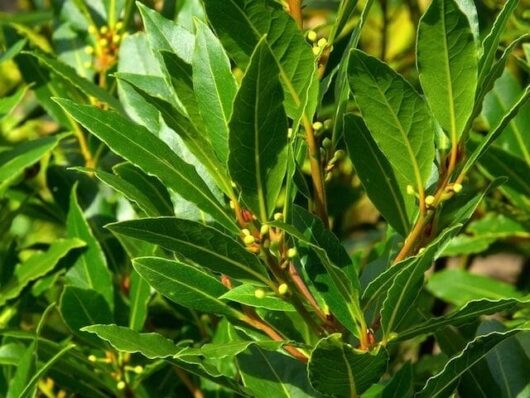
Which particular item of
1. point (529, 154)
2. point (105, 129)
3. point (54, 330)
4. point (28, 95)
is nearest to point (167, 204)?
point (105, 129)

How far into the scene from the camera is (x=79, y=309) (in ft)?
4.67

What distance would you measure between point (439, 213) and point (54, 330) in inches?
31.6

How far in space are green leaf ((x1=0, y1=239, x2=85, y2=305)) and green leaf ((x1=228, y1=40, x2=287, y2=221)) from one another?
0.53 meters

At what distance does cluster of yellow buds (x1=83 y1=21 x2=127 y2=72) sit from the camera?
1794 mm

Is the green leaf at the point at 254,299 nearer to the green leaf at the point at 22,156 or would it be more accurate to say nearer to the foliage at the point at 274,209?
the foliage at the point at 274,209

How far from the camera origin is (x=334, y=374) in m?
1.10

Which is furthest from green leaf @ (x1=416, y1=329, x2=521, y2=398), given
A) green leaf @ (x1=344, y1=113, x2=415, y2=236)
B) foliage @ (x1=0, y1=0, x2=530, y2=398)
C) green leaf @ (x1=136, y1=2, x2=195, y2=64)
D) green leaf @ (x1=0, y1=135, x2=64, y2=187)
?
green leaf @ (x1=0, y1=135, x2=64, y2=187)

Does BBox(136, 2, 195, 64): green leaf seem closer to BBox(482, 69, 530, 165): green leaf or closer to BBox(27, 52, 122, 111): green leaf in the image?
BBox(27, 52, 122, 111): green leaf

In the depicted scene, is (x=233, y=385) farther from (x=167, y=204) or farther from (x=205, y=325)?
(x=205, y=325)

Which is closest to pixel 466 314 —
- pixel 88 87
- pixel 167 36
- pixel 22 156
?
pixel 167 36

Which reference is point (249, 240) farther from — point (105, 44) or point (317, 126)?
point (105, 44)

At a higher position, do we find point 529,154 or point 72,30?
point 72,30

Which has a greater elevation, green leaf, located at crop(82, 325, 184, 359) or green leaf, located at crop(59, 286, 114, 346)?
green leaf, located at crop(82, 325, 184, 359)

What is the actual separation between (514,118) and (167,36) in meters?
0.70
